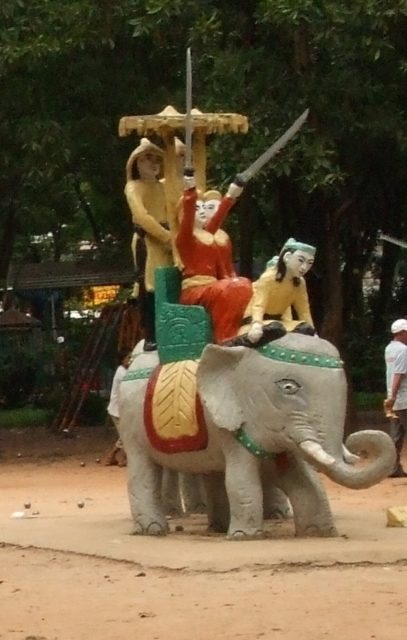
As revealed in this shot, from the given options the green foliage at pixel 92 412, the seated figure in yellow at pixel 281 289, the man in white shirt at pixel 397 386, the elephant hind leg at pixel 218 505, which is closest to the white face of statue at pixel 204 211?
the seated figure in yellow at pixel 281 289

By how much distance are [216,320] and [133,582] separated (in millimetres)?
2441

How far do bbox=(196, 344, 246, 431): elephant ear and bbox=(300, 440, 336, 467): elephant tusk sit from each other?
22.5 inches

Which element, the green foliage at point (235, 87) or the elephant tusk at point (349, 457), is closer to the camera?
the elephant tusk at point (349, 457)

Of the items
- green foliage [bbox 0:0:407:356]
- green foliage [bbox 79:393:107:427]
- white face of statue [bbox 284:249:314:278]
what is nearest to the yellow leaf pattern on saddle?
white face of statue [bbox 284:249:314:278]

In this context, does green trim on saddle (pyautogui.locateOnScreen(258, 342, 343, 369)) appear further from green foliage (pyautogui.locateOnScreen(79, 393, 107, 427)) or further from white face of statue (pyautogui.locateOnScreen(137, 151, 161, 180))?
green foliage (pyautogui.locateOnScreen(79, 393, 107, 427))

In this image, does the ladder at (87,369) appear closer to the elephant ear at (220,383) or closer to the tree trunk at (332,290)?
the tree trunk at (332,290)

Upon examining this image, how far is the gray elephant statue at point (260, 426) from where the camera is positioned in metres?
11.2

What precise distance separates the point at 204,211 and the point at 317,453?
229 cm

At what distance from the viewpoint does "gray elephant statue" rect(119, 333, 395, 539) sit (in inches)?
442

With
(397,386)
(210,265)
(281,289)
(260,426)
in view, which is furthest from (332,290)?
(260,426)

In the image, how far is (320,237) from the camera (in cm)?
2222

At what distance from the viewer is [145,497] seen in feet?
40.5

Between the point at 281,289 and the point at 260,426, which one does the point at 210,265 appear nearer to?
the point at 281,289

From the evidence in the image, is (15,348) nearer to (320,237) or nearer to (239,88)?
(320,237)
